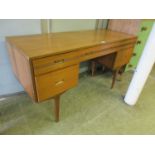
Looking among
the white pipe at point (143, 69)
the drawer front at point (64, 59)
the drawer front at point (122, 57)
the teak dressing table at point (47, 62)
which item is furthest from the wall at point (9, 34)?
the white pipe at point (143, 69)

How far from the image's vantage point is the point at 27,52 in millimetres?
901

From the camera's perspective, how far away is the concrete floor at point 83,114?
1289 millimetres

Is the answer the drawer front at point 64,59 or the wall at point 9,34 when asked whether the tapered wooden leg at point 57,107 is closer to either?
the drawer front at point 64,59

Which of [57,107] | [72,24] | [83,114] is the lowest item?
[83,114]

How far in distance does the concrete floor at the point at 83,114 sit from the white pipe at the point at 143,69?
0.46 feet

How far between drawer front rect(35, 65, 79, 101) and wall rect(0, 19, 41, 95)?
23.9 inches

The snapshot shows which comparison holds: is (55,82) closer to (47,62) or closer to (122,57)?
(47,62)

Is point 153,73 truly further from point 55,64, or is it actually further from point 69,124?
point 55,64

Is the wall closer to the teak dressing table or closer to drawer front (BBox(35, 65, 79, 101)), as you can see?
the teak dressing table

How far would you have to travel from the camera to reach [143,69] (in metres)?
1.42

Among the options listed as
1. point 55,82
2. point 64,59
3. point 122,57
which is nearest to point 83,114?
point 55,82

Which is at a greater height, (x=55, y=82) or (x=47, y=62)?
(x=47, y=62)

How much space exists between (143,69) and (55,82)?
0.96 m
